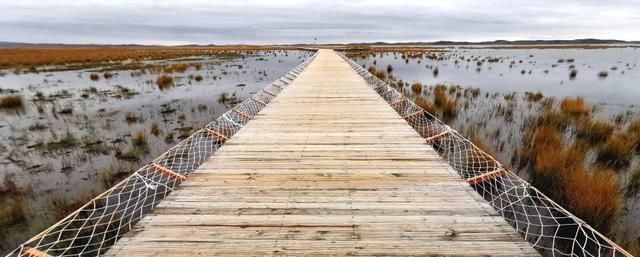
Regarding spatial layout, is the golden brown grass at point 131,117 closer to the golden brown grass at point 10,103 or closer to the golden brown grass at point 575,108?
the golden brown grass at point 10,103

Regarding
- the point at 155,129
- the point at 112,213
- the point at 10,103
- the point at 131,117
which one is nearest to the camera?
the point at 112,213

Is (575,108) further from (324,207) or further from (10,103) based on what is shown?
(10,103)

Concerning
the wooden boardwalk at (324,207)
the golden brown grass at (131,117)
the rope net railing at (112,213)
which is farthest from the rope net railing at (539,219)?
the golden brown grass at (131,117)

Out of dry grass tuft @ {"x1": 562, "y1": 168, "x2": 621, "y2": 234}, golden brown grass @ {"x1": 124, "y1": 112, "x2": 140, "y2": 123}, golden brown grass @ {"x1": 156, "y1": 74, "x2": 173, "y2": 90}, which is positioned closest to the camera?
dry grass tuft @ {"x1": 562, "y1": 168, "x2": 621, "y2": 234}

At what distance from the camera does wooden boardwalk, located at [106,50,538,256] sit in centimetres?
215

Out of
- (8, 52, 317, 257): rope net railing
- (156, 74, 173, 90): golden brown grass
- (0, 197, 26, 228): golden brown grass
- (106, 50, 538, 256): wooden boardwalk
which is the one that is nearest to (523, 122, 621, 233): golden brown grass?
(106, 50, 538, 256): wooden boardwalk

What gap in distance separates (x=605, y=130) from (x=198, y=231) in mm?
8093

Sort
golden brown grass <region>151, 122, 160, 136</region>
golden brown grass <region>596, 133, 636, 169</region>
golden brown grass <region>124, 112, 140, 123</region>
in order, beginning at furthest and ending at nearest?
golden brown grass <region>124, 112, 140, 123</region> < golden brown grass <region>151, 122, 160, 136</region> < golden brown grass <region>596, 133, 636, 169</region>

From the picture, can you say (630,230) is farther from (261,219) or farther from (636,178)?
(261,219)

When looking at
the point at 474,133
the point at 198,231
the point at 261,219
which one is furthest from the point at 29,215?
the point at 474,133

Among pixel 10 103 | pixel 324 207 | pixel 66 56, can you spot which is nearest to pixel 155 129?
pixel 324 207

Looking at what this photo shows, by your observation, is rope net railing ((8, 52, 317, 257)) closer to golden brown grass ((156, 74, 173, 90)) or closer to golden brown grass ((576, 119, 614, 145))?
golden brown grass ((576, 119, 614, 145))

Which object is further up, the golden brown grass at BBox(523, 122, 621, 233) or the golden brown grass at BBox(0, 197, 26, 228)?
the golden brown grass at BBox(523, 122, 621, 233)

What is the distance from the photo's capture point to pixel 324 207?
2637mm
